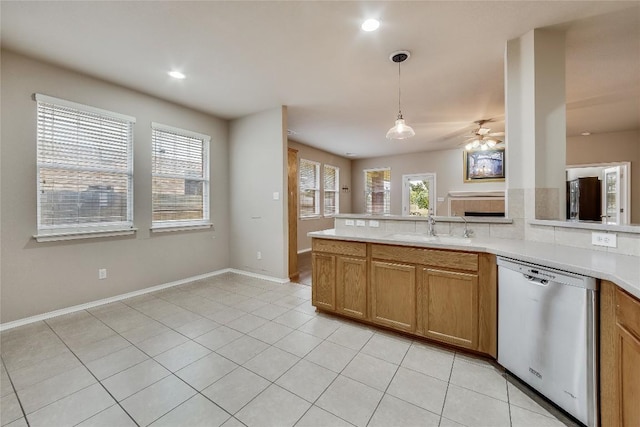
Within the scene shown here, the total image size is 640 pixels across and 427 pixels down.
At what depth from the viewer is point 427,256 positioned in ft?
7.39

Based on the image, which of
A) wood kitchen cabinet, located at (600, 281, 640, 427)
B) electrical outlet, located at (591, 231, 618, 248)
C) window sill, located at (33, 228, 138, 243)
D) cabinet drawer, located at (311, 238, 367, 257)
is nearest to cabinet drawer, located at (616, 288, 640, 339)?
wood kitchen cabinet, located at (600, 281, 640, 427)

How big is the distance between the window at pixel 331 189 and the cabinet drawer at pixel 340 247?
15.8ft

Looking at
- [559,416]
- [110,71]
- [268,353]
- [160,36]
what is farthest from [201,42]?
[559,416]

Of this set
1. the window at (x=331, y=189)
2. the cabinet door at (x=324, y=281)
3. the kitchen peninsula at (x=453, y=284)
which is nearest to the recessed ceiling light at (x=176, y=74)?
the kitchen peninsula at (x=453, y=284)

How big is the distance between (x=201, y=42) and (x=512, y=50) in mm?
2965

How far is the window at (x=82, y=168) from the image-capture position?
285 centimetres

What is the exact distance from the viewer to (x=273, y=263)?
14.0ft

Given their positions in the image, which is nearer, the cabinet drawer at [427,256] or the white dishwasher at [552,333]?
the white dishwasher at [552,333]

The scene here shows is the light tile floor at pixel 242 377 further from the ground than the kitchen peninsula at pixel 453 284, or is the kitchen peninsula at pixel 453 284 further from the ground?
the kitchen peninsula at pixel 453 284

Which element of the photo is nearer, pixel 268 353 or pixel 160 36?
pixel 268 353

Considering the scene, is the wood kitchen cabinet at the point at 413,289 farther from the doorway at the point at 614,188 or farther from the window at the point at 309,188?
the doorway at the point at 614,188

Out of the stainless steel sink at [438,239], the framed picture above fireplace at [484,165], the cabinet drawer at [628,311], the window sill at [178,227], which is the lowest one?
the cabinet drawer at [628,311]

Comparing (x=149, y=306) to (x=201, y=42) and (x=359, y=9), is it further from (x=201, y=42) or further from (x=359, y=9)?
(x=359, y=9)

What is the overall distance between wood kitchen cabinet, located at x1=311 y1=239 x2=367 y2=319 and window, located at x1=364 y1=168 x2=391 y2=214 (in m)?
5.87
